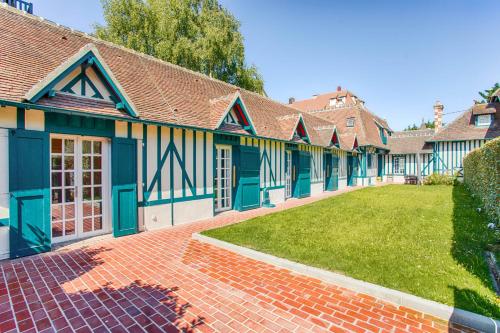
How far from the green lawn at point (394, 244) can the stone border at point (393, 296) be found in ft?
0.55

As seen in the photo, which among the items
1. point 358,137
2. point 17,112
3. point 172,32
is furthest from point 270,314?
point 172,32

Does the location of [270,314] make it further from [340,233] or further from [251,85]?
[251,85]

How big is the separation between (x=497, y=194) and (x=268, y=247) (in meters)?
5.86

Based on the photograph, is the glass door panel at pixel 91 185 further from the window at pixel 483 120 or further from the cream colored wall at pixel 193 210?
the window at pixel 483 120

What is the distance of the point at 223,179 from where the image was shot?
9539mm

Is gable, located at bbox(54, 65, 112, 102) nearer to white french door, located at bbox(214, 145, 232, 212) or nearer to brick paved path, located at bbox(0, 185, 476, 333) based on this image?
brick paved path, located at bbox(0, 185, 476, 333)

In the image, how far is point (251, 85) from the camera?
2442 centimetres

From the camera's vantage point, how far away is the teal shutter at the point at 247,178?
9.73m

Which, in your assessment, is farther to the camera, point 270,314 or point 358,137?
point 358,137

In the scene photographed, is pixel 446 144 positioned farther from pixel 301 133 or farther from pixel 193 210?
pixel 193 210

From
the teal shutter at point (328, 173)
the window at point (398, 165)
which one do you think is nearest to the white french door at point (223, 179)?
the teal shutter at point (328, 173)

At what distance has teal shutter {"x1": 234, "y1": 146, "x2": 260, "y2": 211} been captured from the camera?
31.9 feet

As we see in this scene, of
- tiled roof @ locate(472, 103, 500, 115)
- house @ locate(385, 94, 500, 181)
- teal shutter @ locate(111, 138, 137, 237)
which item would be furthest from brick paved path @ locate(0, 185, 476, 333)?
tiled roof @ locate(472, 103, 500, 115)

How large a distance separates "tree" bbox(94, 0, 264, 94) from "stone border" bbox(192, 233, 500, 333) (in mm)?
19201
